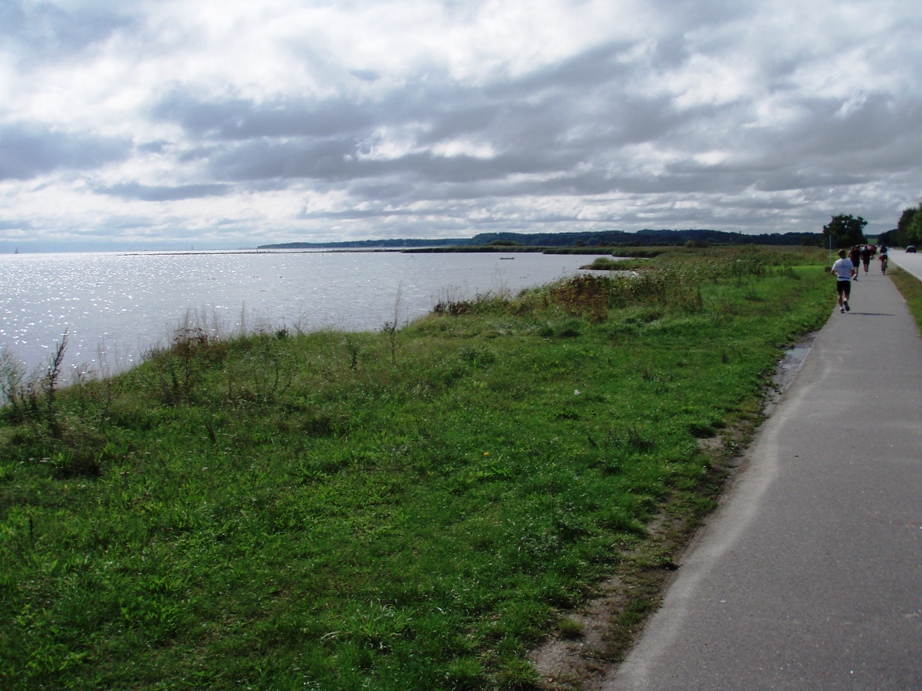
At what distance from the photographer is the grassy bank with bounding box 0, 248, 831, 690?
12.0 ft

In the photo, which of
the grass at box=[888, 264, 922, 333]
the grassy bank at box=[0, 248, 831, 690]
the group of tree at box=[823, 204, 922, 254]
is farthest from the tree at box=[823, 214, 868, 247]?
the grassy bank at box=[0, 248, 831, 690]

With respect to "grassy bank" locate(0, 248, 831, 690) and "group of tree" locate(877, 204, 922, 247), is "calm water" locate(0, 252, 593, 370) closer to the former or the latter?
"grassy bank" locate(0, 248, 831, 690)

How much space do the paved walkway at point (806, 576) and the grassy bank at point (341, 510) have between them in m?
0.47

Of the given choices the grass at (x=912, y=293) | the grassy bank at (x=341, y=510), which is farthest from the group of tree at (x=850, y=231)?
the grassy bank at (x=341, y=510)

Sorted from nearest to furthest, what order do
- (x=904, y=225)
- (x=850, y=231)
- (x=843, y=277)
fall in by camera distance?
(x=843, y=277) → (x=850, y=231) → (x=904, y=225)

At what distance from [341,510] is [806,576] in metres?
3.40

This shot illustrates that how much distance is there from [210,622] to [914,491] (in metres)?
5.53

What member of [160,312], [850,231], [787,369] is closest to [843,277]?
[787,369]

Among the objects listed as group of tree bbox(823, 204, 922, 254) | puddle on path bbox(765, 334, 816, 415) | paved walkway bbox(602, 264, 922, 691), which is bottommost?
paved walkway bbox(602, 264, 922, 691)

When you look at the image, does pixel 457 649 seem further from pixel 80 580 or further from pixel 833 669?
pixel 80 580

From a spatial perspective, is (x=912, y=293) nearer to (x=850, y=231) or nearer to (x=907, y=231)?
(x=850, y=231)

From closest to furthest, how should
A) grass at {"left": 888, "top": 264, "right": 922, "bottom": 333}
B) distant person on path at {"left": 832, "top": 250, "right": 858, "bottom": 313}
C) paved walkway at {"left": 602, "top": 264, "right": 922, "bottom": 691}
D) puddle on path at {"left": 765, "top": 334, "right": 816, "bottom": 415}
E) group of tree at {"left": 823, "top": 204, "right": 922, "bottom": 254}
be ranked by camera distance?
paved walkway at {"left": 602, "top": 264, "right": 922, "bottom": 691}
puddle on path at {"left": 765, "top": 334, "right": 816, "bottom": 415}
grass at {"left": 888, "top": 264, "right": 922, "bottom": 333}
distant person on path at {"left": 832, "top": 250, "right": 858, "bottom": 313}
group of tree at {"left": 823, "top": 204, "right": 922, "bottom": 254}

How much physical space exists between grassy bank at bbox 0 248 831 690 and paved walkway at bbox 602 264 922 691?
47cm

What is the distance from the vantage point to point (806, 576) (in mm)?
4258
